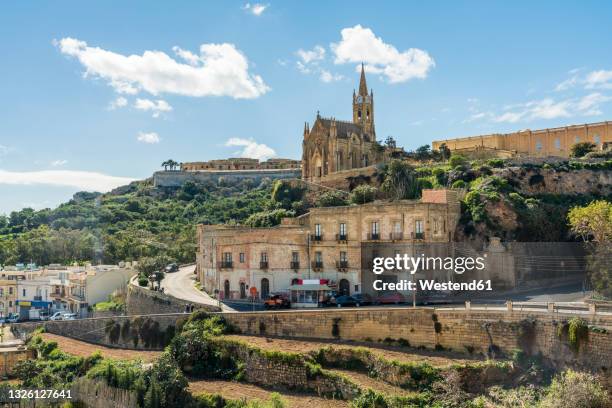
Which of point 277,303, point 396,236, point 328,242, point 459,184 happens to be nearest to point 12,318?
point 277,303

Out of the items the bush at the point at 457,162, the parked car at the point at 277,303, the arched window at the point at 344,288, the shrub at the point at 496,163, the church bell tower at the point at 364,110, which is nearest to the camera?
the parked car at the point at 277,303

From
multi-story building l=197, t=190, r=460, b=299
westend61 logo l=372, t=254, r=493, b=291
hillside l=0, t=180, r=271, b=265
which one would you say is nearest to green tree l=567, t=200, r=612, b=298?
westend61 logo l=372, t=254, r=493, b=291

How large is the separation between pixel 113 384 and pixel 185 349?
13.4ft

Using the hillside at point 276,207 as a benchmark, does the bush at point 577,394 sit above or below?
below

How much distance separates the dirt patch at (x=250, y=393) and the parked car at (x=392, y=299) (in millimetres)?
10385

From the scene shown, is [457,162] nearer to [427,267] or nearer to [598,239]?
[427,267]

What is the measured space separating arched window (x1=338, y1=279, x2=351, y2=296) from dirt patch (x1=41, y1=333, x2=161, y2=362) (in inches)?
483

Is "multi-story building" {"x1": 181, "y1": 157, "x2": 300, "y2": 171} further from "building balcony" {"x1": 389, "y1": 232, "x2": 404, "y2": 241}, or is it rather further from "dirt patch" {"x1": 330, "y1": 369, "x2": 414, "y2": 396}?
"dirt patch" {"x1": 330, "y1": 369, "x2": 414, "y2": 396}

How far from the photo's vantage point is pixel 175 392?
30891mm

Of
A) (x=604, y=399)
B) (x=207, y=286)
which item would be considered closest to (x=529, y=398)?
(x=604, y=399)

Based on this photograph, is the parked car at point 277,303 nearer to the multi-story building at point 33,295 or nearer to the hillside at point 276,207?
the hillside at point 276,207

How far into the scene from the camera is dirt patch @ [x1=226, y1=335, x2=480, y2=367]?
30.4 metres

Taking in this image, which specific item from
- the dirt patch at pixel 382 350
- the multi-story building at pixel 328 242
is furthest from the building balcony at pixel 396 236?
the dirt patch at pixel 382 350

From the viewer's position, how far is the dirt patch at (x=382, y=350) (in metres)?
30.4
